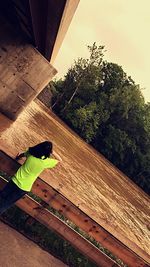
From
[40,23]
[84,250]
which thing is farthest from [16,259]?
[40,23]

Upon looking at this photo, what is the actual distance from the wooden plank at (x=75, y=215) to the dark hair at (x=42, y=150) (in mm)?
370

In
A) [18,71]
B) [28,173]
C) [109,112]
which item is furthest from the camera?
[109,112]

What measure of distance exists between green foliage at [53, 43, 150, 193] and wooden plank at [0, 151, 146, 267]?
3931 cm

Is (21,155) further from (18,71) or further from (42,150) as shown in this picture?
(18,71)

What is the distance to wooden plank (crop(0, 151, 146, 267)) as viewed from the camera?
5668 millimetres

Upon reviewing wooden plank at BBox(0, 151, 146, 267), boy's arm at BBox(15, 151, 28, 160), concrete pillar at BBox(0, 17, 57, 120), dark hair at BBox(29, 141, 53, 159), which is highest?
concrete pillar at BBox(0, 17, 57, 120)

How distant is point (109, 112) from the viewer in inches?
2019

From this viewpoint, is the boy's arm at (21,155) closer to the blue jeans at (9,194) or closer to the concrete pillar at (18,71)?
the blue jeans at (9,194)

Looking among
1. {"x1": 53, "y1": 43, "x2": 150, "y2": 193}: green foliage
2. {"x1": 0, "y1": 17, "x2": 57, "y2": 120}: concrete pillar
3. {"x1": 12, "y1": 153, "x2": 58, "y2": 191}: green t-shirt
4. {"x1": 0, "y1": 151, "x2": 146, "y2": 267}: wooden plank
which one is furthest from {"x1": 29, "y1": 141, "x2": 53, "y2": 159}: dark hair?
{"x1": 53, "y1": 43, "x2": 150, "y2": 193}: green foliage

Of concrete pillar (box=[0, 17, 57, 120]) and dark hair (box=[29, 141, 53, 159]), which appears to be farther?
concrete pillar (box=[0, 17, 57, 120])

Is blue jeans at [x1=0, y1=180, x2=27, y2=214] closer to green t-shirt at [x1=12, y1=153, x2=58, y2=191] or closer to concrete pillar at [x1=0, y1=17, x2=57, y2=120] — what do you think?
green t-shirt at [x1=12, y1=153, x2=58, y2=191]

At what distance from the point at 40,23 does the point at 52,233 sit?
4.63 m

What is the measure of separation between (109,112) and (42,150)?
46.3 meters

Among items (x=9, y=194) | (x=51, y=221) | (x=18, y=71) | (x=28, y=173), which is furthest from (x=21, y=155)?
(x=18, y=71)
